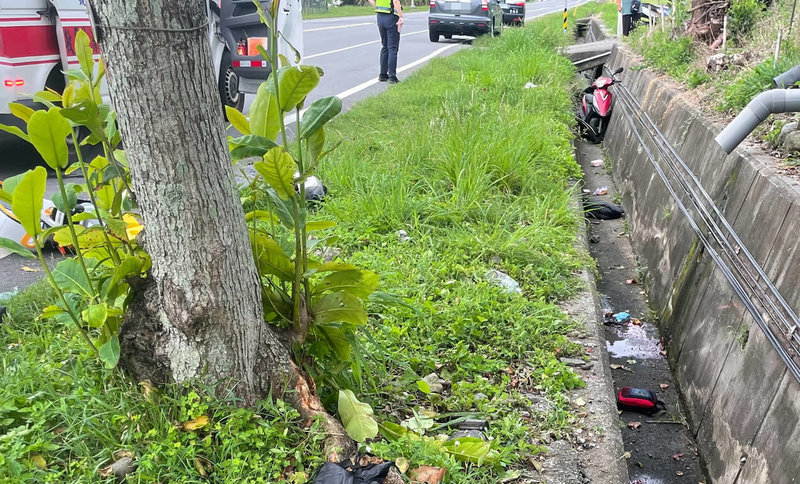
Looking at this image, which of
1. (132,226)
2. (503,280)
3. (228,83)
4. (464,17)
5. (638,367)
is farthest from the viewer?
(464,17)

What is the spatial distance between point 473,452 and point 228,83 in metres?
6.52

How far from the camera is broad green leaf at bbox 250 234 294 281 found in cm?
235

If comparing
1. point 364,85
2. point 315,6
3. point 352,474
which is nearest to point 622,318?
point 352,474

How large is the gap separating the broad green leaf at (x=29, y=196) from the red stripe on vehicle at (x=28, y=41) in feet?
13.2

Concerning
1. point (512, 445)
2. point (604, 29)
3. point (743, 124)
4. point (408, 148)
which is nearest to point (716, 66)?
point (408, 148)

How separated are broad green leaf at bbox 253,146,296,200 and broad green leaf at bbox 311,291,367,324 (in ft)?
1.31

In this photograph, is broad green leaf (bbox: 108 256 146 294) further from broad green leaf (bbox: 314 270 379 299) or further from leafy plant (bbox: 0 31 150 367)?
broad green leaf (bbox: 314 270 379 299)

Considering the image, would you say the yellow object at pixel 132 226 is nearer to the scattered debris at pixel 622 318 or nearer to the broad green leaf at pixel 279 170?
→ the broad green leaf at pixel 279 170

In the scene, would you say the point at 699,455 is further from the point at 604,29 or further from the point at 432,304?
the point at 604,29

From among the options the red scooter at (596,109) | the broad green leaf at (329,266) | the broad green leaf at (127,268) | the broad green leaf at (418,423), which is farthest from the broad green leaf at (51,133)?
the red scooter at (596,109)

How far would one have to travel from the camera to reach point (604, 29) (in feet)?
52.3

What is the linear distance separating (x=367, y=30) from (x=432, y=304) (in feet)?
62.1

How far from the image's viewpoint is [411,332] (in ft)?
10.6

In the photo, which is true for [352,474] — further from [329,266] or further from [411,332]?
[411,332]
